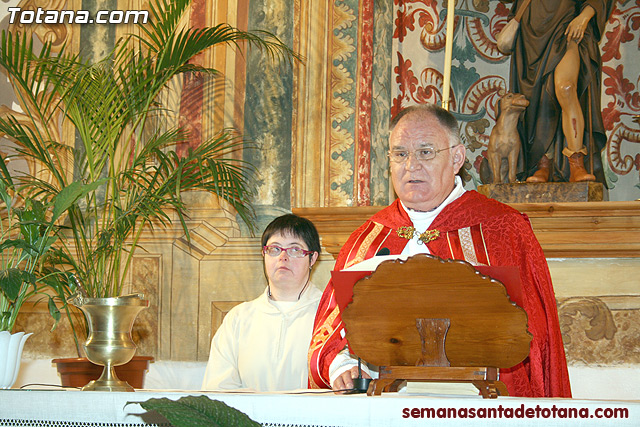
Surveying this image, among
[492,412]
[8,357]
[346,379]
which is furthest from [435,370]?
[8,357]

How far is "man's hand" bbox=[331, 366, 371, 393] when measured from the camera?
108 inches

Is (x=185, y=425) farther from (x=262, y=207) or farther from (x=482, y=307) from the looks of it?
(x=262, y=207)

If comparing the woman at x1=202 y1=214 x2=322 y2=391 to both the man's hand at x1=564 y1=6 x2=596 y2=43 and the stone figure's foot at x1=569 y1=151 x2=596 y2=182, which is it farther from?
the man's hand at x1=564 y1=6 x2=596 y2=43

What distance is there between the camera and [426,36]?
18.0ft

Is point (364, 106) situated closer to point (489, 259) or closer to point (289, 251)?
point (289, 251)

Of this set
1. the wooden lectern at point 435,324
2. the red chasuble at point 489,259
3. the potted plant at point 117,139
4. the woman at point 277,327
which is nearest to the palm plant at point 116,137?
the potted plant at point 117,139

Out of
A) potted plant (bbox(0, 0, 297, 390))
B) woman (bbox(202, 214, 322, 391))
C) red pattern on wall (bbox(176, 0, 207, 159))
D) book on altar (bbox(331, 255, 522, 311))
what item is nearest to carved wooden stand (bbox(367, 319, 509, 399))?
book on altar (bbox(331, 255, 522, 311))

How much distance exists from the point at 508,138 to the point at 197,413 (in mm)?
4101

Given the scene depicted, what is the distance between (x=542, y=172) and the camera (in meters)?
4.82

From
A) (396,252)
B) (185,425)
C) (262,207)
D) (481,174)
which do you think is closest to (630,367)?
(481,174)

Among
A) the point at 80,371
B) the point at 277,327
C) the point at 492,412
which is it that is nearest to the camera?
the point at 492,412

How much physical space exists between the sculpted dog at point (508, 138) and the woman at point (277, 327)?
137 cm

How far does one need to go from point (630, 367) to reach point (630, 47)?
2.08 metres

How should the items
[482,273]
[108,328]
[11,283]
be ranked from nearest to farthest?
[482,273] < [11,283] < [108,328]
